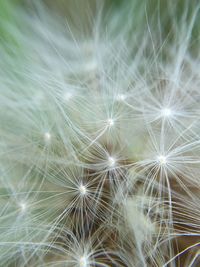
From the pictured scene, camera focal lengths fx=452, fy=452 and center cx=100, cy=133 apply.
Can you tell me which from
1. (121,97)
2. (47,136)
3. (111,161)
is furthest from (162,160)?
(47,136)

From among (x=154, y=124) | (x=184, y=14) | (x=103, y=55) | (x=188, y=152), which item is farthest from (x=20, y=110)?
(x=184, y=14)

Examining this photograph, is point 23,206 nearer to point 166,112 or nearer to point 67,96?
point 67,96

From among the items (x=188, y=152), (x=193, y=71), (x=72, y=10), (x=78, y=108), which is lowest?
(x=188, y=152)

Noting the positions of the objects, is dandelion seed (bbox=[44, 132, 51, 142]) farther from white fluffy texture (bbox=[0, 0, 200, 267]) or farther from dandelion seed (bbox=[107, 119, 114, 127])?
dandelion seed (bbox=[107, 119, 114, 127])

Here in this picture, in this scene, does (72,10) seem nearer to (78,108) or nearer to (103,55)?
(103,55)

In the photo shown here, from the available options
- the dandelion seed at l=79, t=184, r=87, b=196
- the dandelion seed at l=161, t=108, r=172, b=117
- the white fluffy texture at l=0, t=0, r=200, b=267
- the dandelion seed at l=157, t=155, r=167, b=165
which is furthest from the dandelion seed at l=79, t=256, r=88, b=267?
the dandelion seed at l=161, t=108, r=172, b=117

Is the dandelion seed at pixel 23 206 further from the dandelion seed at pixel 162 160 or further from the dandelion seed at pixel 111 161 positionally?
the dandelion seed at pixel 162 160

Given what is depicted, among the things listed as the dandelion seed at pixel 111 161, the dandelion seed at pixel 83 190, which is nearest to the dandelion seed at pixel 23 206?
the dandelion seed at pixel 83 190

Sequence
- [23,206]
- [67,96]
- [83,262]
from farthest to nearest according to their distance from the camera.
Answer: [67,96] < [23,206] < [83,262]

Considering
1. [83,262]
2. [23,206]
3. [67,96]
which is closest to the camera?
[83,262]
